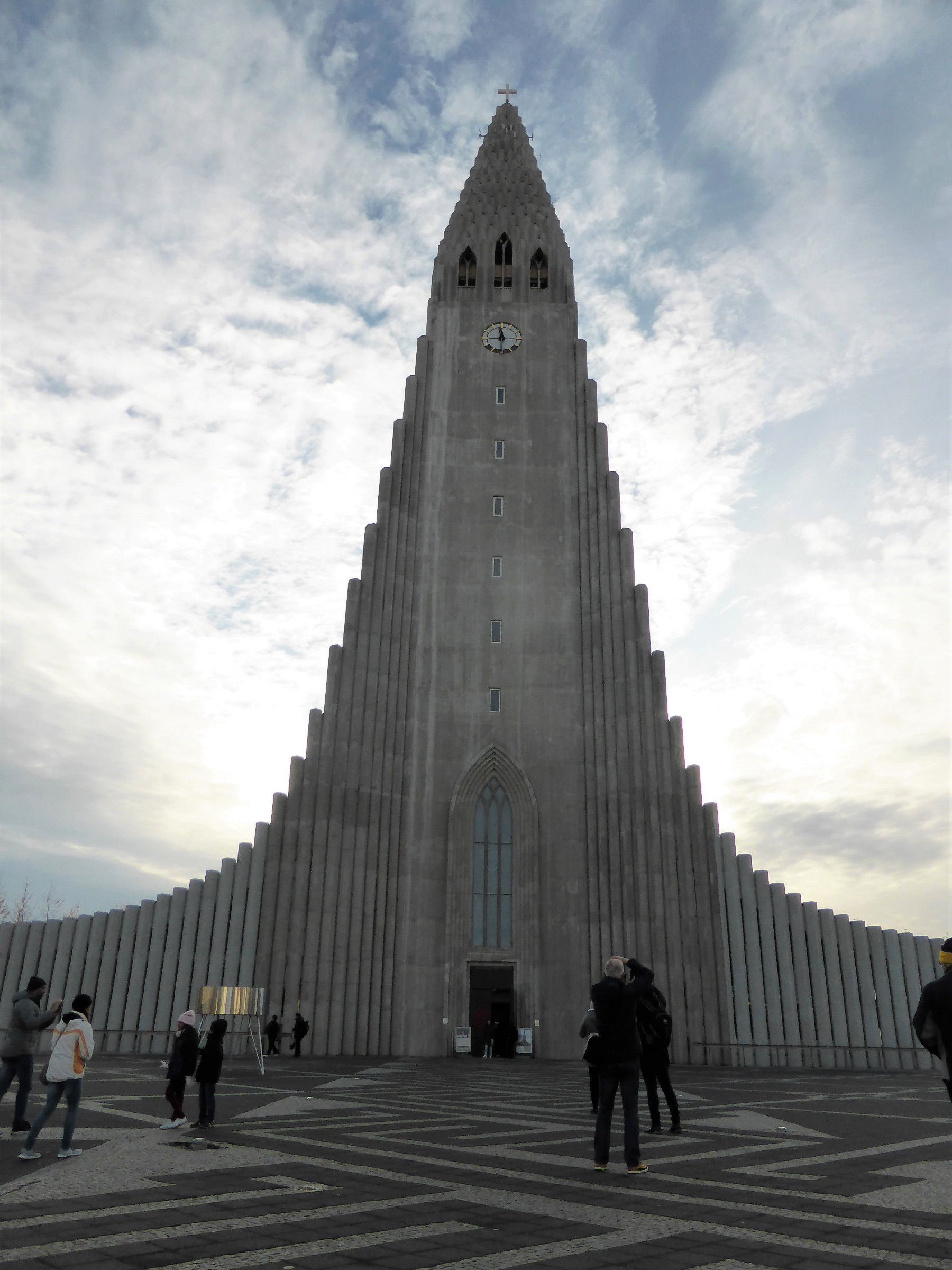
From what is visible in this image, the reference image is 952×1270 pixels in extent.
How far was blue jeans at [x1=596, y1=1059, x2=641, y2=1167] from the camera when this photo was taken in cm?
781

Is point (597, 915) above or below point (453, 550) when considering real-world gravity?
below

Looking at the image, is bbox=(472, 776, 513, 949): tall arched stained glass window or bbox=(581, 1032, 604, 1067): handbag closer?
bbox=(581, 1032, 604, 1067): handbag

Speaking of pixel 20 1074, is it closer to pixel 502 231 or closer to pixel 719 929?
pixel 719 929

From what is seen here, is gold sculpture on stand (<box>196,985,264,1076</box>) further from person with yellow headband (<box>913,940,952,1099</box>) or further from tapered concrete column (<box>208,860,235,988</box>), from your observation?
person with yellow headband (<box>913,940,952,1099</box>)

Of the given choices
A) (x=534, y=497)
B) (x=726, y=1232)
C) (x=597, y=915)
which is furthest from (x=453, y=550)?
(x=726, y=1232)

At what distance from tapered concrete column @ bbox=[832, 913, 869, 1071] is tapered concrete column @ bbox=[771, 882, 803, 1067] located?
6.41ft

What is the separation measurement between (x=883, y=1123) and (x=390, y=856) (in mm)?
23802

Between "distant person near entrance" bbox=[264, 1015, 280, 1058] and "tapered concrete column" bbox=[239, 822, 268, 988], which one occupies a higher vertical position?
"tapered concrete column" bbox=[239, 822, 268, 988]

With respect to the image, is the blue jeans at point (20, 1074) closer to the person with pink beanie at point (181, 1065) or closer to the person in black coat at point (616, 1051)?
the person with pink beanie at point (181, 1065)

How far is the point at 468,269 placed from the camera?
151 ft

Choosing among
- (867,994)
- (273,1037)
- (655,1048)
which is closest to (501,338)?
(273,1037)

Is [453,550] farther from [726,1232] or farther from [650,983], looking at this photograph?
[726,1232]

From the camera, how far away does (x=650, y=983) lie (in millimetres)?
8883

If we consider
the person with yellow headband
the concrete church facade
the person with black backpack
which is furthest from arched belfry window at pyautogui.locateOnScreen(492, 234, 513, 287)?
the person with yellow headband
